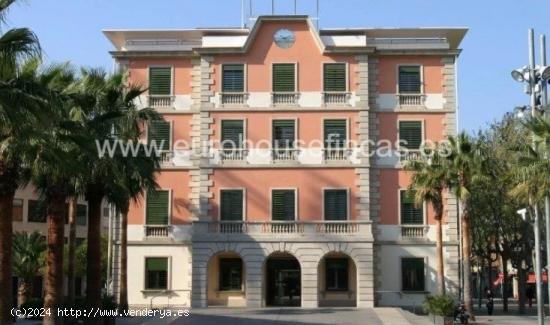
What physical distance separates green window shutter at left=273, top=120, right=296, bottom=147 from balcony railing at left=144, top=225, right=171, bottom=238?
7395mm

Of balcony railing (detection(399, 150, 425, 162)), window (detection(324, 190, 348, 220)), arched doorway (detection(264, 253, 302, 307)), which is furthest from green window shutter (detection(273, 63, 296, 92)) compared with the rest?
arched doorway (detection(264, 253, 302, 307))

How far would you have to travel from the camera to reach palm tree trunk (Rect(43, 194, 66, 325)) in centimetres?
2555

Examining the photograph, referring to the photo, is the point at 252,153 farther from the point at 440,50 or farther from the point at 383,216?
the point at 440,50

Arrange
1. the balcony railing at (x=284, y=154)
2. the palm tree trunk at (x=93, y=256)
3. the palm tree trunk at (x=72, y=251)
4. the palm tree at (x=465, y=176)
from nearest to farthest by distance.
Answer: the palm tree trunk at (x=93, y=256) → the palm tree trunk at (x=72, y=251) → the palm tree at (x=465, y=176) → the balcony railing at (x=284, y=154)

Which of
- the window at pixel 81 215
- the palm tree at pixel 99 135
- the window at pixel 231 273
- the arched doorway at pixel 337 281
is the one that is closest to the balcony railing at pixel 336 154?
the arched doorway at pixel 337 281

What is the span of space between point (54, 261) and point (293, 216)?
18170mm

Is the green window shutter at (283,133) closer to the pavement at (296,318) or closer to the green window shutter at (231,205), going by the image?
the green window shutter at (231,205)

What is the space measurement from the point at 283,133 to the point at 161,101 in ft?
23.1

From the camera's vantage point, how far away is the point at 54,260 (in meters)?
25.7

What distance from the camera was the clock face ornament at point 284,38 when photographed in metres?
43.3

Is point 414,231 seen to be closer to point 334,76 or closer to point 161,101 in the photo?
point 334,76

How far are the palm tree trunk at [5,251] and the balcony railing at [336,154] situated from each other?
22671 millimetres

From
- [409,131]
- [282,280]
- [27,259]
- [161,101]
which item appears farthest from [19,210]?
[409,131]

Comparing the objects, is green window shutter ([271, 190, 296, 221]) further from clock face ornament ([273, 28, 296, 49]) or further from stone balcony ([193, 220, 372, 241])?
clock face ornament ([273, 28, 296, 49])
